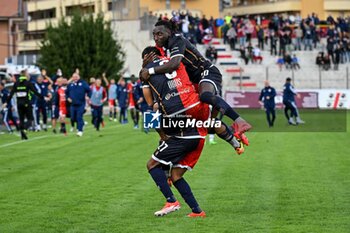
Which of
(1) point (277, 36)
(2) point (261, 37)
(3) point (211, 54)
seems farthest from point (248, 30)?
(3) point (211, 54)

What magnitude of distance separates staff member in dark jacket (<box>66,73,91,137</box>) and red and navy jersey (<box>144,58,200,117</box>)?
20.5 meters

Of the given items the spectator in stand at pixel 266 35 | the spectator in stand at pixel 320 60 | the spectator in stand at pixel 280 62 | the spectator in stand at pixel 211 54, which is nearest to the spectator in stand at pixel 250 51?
the spectator in stand at pixel 280 62

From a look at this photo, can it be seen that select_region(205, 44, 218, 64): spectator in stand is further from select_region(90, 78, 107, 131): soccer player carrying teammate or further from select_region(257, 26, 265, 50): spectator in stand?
select_region(90, 78, 107, 131): soccer player carrying teammate

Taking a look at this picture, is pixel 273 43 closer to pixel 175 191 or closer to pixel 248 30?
pixel 248 30

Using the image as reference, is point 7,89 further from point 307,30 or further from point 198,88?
point 307,30

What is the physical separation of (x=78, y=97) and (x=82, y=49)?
1309 inches

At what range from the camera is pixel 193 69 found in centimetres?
1296

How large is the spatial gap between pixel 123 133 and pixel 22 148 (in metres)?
8.60

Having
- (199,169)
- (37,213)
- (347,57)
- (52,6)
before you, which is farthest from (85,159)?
(52,6)

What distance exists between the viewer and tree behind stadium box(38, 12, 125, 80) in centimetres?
6600

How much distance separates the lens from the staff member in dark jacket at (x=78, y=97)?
109ft

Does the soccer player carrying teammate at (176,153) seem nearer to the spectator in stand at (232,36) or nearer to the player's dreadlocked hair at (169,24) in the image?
the player's dreadlocked hair at (169,24)

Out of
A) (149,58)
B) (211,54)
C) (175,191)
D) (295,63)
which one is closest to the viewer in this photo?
(149,58)

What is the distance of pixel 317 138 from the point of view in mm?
31562
